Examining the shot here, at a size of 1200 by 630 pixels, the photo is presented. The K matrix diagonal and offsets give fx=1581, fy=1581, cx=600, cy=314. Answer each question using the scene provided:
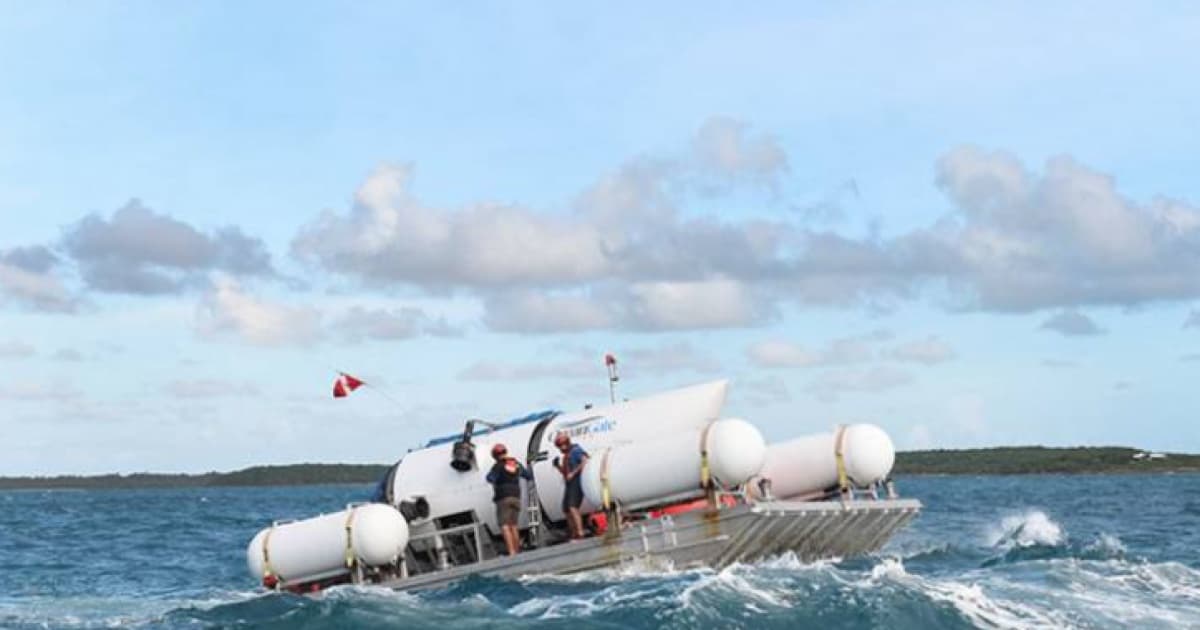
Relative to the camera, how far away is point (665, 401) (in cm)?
2606

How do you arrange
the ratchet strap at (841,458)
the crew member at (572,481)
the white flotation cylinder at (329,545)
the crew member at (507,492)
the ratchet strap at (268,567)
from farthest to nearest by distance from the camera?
the ratchet strap at (268,567)
the crew member at (507,492)
the white flotation cylinder at (329,545)
the ratchet strap at (841,458)
the crew member at (572,481)

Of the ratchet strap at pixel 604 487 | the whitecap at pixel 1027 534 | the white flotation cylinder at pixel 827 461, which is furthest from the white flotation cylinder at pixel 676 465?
the whitecap at pixel 1027 534

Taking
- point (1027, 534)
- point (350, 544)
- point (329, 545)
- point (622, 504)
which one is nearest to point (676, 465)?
point (622, 504)

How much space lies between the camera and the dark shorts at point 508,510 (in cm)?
2573

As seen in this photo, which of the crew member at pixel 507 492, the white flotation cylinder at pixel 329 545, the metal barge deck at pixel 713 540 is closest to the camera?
the metal barge deck at pixel 713 540

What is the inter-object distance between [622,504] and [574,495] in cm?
111

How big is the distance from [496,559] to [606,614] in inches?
205

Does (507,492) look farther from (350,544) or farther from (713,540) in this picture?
(713,540)

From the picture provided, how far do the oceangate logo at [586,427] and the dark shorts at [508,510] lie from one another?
1.49 meters

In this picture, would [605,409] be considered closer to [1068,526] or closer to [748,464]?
[748,464]

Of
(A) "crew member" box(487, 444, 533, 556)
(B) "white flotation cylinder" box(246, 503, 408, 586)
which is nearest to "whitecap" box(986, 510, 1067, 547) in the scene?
(A) "crew member" box(487, 444, 533, 556)

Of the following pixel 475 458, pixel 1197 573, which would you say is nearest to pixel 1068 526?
pixel 1197 573

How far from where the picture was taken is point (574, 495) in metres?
25.1

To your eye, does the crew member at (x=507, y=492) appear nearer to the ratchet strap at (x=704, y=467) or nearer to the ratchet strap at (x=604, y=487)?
the ratchet strap at (x=604, y=487)
